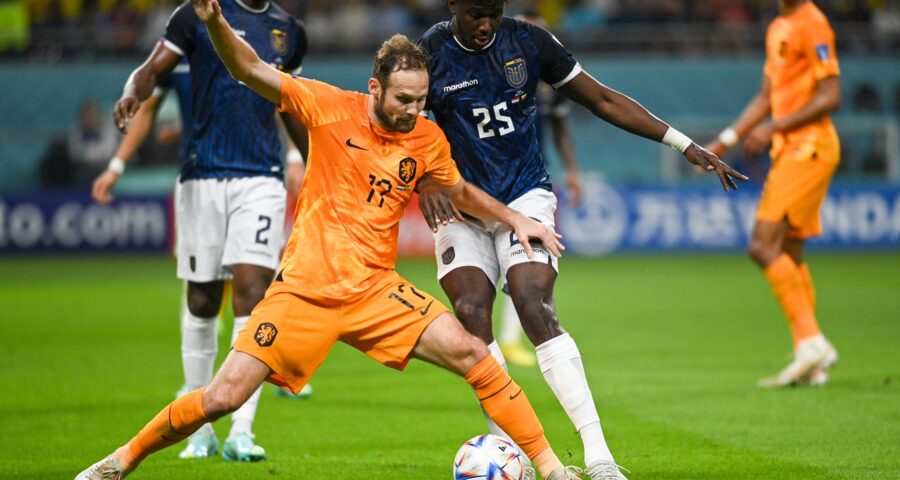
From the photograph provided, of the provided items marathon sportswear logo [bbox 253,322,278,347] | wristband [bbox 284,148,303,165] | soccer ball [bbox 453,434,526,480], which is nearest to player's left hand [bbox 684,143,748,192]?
soccer ball [bbox 453,434,526,480]

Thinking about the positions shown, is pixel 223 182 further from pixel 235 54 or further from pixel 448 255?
pixel 235 54

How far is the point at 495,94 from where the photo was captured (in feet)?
21.0

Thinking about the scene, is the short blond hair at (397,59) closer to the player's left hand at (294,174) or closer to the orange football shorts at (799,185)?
the player's left hand at (294,174)

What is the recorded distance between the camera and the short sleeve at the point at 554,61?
6.43 m

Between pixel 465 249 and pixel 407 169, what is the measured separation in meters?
0.77

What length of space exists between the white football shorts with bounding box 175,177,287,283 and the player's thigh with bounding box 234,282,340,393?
169 centimetres

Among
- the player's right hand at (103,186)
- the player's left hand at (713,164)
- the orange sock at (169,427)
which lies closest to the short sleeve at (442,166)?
the player's left hand at (713,164)

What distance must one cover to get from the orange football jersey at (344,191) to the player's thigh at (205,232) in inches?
66.4

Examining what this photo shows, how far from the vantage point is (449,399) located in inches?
365

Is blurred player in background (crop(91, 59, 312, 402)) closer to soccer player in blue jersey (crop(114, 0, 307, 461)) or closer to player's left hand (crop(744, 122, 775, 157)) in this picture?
soccer player in blue jersey (crop(114, 0, 307, 461))

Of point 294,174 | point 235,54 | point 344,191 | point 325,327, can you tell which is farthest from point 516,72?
point 294,174

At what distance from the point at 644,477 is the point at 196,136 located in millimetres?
3383

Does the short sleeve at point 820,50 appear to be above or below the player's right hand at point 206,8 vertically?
below

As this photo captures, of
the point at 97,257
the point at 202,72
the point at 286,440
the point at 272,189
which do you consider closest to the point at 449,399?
the point at 286,440
